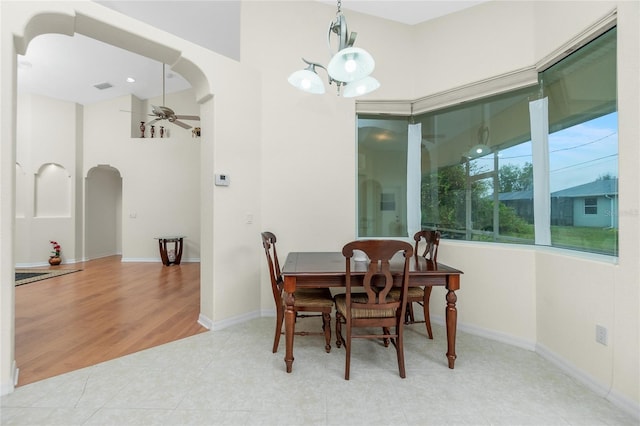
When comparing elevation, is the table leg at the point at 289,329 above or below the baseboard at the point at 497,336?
above

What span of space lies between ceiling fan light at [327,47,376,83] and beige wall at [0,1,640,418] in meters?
1.31

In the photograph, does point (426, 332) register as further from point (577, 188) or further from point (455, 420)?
point (577, 188)

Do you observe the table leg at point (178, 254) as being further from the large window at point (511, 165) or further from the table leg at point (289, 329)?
the table leg at point (289, 329)

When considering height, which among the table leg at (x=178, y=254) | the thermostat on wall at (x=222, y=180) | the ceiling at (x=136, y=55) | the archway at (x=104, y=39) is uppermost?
the ceiling at (x=136, y=55)

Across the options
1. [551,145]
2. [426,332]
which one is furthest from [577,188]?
[426,332]

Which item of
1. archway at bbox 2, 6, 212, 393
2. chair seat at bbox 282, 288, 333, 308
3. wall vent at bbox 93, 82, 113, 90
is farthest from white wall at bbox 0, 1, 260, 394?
wall vent at bbox 93, 82, 113, 90

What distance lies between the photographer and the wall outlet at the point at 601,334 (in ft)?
5.60

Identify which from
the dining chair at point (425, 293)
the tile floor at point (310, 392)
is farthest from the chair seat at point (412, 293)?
the tile floor at point (310, 392)

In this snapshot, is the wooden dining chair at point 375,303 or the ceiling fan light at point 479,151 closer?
the wooden dining chair at point 375,303

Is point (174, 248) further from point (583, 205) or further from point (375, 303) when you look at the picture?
point (583, 205)

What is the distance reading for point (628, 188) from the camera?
1586 mm

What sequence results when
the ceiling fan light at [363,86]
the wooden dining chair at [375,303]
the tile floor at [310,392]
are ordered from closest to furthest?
the tile floor at [310,392]
the wooden dining chair at [375,303]
the ceiling fan light at [363,86]

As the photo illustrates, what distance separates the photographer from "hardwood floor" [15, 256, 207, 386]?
213 cm

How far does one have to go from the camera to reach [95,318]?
2889mm
